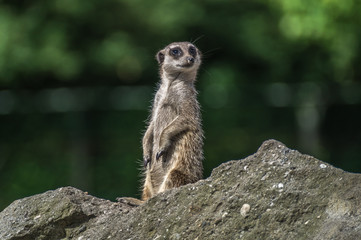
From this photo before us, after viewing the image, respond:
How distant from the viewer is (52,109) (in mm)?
13406

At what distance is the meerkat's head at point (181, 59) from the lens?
590cm

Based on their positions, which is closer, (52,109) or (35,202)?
(35,202)

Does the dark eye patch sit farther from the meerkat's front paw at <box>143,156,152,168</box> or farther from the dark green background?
the dark green background

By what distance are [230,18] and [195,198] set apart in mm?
10387

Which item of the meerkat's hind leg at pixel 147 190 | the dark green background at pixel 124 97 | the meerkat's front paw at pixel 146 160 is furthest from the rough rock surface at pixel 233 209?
the dark green background at pixel 124 97

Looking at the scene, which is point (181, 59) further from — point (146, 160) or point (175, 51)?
point (146, 160)

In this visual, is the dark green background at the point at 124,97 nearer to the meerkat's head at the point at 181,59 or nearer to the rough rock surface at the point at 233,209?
the meerkat's head at the point at 181,59

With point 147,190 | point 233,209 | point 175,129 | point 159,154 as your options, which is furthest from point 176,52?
point 233,209

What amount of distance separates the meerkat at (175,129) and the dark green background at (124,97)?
6.79m

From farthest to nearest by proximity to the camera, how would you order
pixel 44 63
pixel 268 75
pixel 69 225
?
pixel 268 75 → pixel 44 63 → pixel 69 225

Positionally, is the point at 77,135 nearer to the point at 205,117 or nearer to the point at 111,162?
the point at 111,162

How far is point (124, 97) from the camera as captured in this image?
13.3 meters

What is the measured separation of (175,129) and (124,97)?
794cm

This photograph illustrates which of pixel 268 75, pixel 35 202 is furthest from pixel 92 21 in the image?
pixel 35 202
